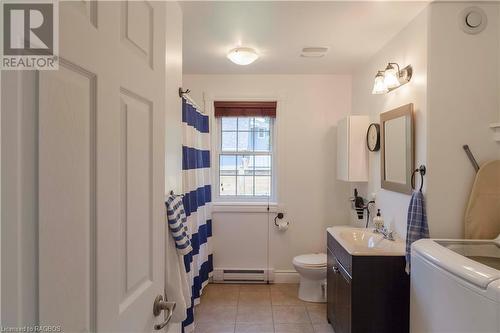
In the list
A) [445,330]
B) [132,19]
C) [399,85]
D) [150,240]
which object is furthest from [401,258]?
[132,19]

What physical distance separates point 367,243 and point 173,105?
1812 mm

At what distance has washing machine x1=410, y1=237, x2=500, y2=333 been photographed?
1.14 metres

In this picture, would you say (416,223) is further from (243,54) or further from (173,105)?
(243,54)

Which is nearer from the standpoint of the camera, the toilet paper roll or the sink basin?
the sink basin

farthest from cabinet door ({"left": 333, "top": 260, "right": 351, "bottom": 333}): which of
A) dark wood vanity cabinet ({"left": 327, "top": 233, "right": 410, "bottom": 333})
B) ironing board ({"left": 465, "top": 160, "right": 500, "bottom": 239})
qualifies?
ironing board ({"left": 465, "top": 160, "right": 500, "bottom": 239})

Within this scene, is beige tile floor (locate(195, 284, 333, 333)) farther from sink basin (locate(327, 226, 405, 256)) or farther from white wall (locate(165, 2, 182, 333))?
white wall (locate(165, 2, 182, 333))

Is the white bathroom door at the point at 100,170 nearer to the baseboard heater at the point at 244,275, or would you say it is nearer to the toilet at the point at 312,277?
the toilet at the point at 312,277

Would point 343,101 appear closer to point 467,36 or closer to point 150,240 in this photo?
point 467,36

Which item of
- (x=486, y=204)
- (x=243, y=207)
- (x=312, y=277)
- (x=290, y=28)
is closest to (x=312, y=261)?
(x=312, y=277)

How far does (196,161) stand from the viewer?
268cm

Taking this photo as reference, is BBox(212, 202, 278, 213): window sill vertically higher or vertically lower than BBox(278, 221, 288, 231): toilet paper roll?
higher

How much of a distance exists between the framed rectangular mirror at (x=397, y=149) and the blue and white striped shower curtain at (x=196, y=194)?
1565 mm

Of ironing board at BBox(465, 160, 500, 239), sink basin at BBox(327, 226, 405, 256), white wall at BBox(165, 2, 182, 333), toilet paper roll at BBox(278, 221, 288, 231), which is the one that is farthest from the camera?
toilet paper roll at BBox(278, 221, 288, 231)

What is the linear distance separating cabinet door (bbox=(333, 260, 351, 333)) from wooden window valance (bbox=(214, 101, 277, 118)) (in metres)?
1.88
